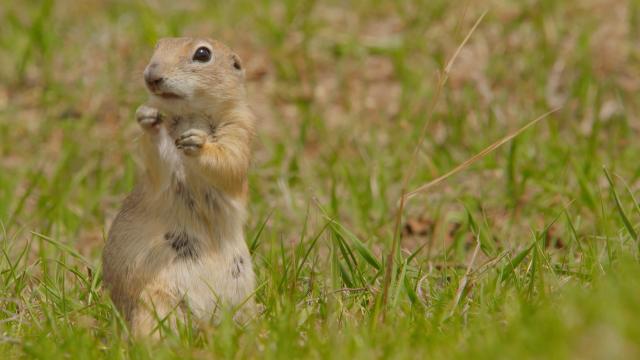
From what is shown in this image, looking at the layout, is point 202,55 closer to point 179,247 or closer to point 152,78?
point 152,78

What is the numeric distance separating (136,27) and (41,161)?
1.70m

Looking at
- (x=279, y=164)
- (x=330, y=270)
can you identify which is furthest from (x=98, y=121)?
(x=330, y=270)

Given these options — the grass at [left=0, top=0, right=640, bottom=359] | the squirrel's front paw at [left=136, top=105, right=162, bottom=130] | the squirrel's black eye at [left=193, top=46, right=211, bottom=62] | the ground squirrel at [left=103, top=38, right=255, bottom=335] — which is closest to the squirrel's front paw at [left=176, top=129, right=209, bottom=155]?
the ground squirrel at [left=103, top=38, right=255, bottom=335]

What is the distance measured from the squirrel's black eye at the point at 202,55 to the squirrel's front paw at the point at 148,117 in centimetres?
33

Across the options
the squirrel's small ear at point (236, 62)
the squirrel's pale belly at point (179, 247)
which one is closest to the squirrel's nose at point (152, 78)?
the squirrel's pale belly at point (179, 247)

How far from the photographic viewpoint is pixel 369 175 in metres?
6.56

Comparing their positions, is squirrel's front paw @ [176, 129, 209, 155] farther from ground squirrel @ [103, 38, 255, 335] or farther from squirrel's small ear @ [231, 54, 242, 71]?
squirrel's small ear @ [231, 54, 242, 71]

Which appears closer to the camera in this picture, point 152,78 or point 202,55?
point 152,78

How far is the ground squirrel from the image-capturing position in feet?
14.6

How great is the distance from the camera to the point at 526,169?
630 centimetres

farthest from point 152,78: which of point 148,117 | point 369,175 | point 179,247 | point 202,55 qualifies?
point 369,175

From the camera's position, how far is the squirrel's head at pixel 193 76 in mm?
4520

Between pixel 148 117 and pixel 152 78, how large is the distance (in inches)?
6.5

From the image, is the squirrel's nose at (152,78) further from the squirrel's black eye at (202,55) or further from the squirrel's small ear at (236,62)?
the squirrel's small ear at (236,62)
